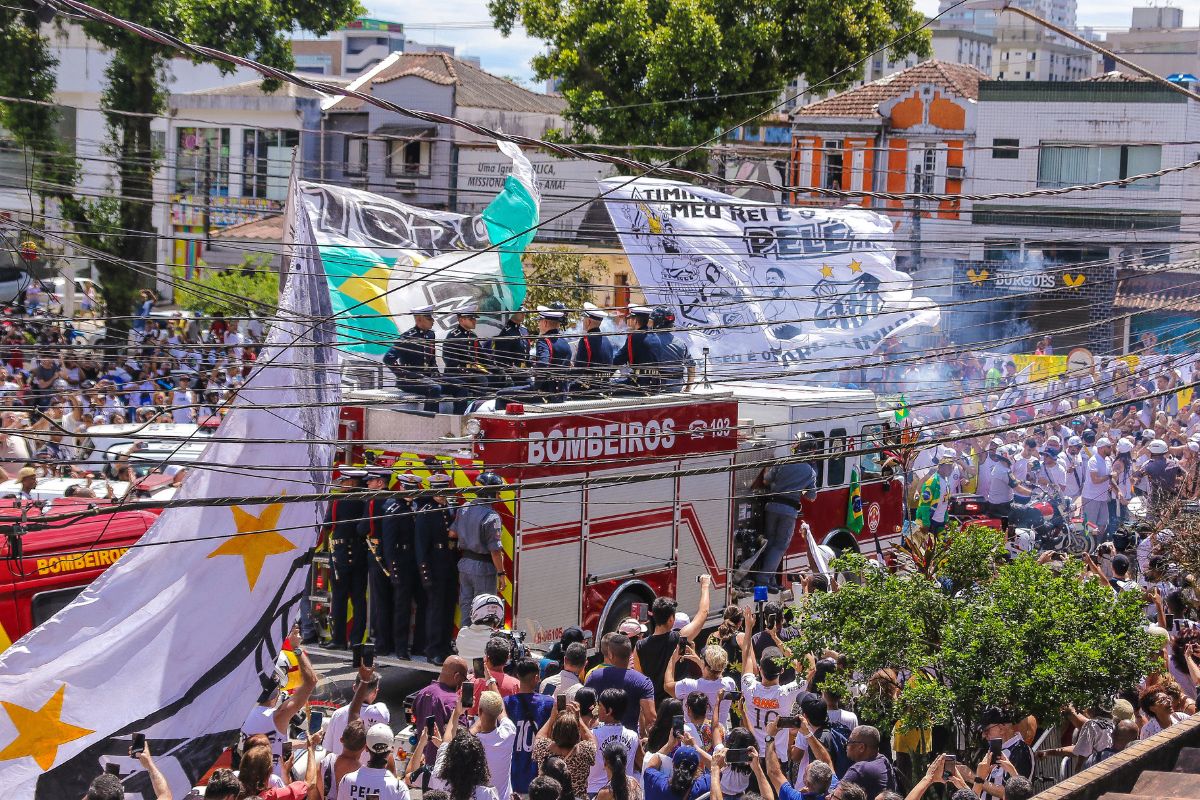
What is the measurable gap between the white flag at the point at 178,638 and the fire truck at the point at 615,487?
2.55 m

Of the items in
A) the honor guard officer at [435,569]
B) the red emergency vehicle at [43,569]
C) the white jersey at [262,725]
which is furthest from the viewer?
the honor guard officer at [435,569]

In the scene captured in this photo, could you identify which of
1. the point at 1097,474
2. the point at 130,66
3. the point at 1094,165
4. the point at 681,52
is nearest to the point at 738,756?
the point at 1097,474

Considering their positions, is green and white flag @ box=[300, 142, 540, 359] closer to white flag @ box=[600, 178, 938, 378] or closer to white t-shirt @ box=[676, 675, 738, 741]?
white flag @ box=[600, 178, 938, 378]

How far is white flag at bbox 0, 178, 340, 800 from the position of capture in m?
7.28

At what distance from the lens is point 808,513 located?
14.5 meters

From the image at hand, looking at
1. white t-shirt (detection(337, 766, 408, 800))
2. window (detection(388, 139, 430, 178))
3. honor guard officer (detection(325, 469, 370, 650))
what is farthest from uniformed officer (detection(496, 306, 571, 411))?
window (detection(388, 139, 430, 178))

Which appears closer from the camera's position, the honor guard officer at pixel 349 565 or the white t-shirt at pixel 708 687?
the white t-shirt at pixel 708 687

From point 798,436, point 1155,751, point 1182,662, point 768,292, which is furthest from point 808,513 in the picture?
point 1155,751

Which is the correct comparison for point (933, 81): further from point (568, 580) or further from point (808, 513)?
point (568, 580)

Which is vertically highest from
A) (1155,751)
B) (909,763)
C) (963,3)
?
(963,3)

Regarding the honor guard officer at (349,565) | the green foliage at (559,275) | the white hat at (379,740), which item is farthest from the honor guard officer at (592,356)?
the green foliage at (559,275)

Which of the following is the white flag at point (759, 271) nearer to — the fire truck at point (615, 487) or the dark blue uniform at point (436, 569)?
the fire truck at point (615, 487)

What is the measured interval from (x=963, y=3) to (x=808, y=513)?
22.8 ft

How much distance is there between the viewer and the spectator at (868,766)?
734 centimetres
